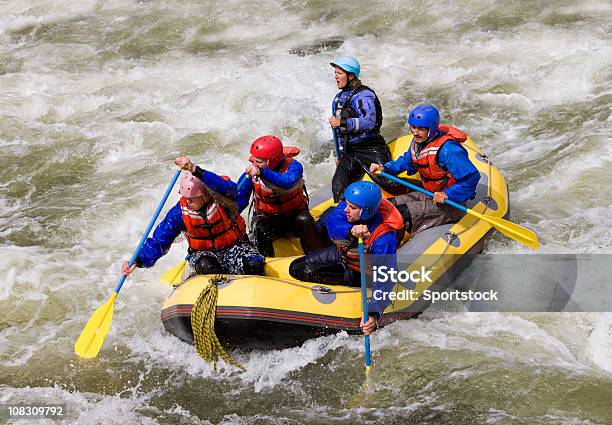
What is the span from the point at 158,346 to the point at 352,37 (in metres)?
Answer: 6.70

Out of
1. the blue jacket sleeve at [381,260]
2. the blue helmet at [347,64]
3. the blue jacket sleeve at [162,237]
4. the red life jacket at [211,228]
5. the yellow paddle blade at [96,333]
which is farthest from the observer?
the blue helmet at [347,64]

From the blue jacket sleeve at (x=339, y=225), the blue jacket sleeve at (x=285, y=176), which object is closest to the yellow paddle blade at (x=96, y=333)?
the blue jacket sleeve at (x=285, y=176)

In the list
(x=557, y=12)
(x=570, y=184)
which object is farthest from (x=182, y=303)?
(x=557, y=12)

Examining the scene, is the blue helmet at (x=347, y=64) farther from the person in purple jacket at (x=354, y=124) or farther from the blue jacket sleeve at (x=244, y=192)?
the blue jacket sleeve at (x=244, y=192)

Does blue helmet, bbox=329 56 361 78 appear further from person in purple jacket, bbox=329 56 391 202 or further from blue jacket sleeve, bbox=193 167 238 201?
blue jacket sleeve, bbox=193 167 238 201

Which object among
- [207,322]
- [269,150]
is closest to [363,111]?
[269,150]

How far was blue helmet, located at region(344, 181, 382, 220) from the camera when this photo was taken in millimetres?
4746

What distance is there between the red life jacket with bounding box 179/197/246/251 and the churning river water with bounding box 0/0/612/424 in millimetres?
762

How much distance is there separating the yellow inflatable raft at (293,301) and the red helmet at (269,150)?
709mm

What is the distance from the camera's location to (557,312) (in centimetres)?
570

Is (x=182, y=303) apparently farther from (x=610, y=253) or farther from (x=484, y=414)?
(x=610, y=253)

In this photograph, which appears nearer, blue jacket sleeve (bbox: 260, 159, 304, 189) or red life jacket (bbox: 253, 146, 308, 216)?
blue jacket sleeve (bbox: 260, 159, 304, 189)

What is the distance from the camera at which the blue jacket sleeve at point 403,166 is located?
5910 millimetres

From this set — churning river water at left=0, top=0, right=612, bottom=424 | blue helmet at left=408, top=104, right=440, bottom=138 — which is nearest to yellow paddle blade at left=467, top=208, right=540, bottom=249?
churning river water at left=0, top=0, right=612, bottom=424
